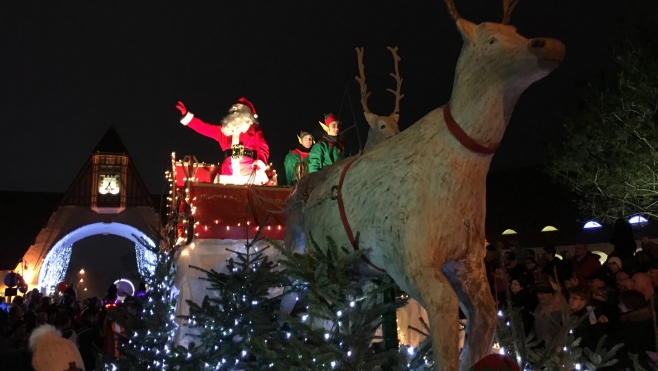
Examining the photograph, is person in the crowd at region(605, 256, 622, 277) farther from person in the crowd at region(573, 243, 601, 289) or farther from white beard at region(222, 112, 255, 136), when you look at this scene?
white beard at region(222, 112, 255, 136)

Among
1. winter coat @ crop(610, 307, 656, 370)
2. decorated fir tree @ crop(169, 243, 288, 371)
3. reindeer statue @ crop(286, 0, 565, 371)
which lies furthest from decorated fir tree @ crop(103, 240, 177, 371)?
winter coat @ crop(610, 307, 656, 370)

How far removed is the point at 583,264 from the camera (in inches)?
212

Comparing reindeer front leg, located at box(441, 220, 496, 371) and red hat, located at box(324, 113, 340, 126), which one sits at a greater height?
red hat, located at box(324, 113, 340, 126)

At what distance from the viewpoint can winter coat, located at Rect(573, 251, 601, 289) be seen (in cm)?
528

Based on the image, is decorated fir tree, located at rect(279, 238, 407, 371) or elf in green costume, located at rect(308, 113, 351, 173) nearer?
decorated fir tree, located at rect(279, 238, 407, 371)

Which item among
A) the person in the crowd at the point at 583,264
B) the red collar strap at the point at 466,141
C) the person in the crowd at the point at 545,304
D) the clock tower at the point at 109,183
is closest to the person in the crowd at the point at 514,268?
the person in the crowd at the point at 583,264

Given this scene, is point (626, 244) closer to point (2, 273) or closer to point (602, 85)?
point (602, 85)

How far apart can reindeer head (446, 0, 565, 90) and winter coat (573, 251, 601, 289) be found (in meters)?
3.89

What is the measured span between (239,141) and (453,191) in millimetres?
4636

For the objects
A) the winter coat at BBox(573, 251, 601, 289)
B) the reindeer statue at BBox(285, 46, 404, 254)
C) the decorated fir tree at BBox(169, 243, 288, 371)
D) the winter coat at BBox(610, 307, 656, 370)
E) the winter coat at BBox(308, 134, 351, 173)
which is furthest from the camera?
the winter coat at BBox(573, 251, 601, 289)

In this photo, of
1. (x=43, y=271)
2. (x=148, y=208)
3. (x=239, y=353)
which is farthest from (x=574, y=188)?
(x=43, y=271)

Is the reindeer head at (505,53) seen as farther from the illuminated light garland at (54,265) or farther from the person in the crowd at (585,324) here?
the illuminated light garland at (54,265)

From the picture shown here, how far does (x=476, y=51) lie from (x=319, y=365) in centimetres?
128

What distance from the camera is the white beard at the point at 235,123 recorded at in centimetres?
630
